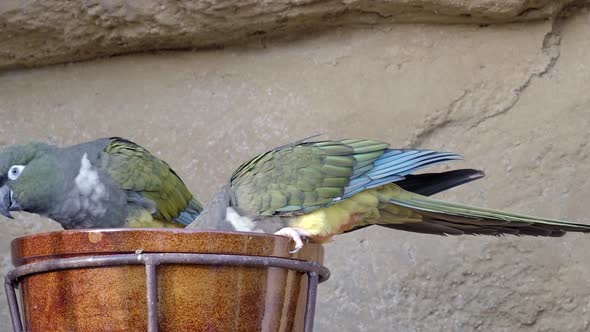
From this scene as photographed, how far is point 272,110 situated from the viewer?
2521mm

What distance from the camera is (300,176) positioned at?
5.97ft

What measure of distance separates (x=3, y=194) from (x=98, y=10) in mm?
640

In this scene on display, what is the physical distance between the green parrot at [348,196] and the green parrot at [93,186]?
0.45m

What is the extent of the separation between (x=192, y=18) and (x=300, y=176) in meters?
0.81

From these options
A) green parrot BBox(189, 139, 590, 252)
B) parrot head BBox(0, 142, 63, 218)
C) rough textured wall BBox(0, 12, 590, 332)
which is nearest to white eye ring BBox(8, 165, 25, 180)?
parrot head BBox(0, 142, 63, 218)

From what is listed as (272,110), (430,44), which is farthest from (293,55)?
(430,44)

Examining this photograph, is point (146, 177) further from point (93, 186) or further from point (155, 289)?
point (155, 289)

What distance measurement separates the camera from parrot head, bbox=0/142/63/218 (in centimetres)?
206

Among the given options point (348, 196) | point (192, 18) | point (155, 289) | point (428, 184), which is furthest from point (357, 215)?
point (192, 18)

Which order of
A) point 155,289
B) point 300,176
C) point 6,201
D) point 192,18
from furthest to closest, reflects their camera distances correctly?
point 192,18 → point 6,201 → point 300,176 → point 155,289

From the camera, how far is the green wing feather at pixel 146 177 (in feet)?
7.27

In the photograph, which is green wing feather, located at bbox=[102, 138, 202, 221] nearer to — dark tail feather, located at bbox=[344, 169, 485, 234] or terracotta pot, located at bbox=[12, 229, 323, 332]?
dark tail feather, located at bbox=[344, 169, 485, 234]

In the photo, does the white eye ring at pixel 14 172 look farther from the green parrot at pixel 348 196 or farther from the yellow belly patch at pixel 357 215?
the yellow belly patch at pixel 357 215

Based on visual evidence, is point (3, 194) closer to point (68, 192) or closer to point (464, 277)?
point (68, 192)
